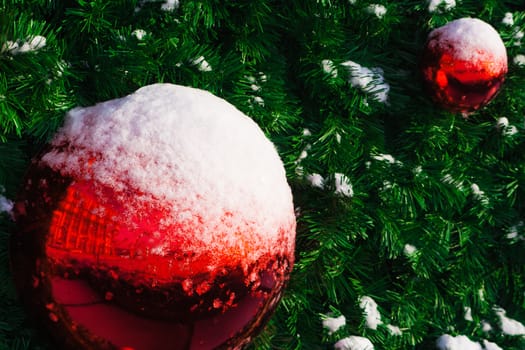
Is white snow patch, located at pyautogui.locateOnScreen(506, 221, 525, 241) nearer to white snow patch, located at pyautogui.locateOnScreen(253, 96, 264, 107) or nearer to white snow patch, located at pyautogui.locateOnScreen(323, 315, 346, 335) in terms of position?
white snow patch, located at pyautogui.locateOnScreen(323, 315, 346, 335)

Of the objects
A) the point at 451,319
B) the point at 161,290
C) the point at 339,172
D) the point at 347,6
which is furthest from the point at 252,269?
the point at 451,319

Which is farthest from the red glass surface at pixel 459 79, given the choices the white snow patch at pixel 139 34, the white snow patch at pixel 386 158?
Answer: the white snow patch at pixel 139 34

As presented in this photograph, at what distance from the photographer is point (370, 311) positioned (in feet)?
2.56

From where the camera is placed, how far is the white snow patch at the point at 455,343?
2.78ft

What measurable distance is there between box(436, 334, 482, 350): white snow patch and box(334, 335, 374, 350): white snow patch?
19cm

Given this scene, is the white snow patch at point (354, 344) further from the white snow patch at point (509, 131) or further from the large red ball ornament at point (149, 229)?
the white snow patch at point (509, 131)

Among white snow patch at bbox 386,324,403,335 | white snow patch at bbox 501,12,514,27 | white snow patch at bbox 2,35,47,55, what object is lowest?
white snow patch at bbox 386,324,403,335

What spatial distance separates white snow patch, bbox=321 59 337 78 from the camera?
28.3 inches

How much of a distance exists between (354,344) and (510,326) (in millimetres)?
404

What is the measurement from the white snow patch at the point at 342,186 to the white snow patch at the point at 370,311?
0.65 feet

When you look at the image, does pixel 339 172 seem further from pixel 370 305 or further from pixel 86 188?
pixel 86 188

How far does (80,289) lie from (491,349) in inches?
30.9

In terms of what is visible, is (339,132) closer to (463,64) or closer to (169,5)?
(463,64)

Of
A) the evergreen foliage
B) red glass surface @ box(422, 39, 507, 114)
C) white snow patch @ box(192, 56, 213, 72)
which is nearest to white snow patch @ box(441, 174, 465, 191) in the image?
the evergreen foliage
